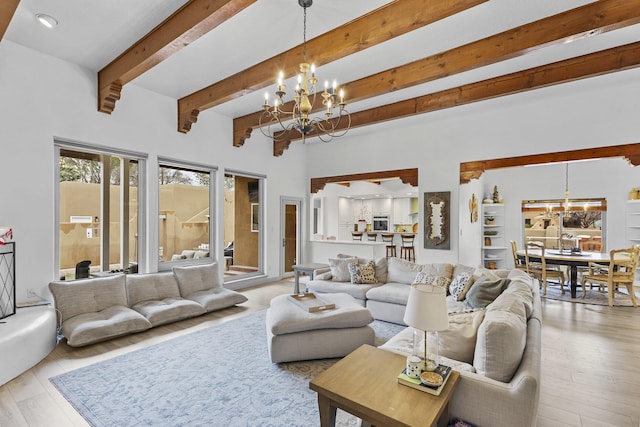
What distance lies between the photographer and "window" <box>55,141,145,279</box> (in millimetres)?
4293

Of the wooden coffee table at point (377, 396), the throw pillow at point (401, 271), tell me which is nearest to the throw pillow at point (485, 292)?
the throw pillow at point (401, 271)

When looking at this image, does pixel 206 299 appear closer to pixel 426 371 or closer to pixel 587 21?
pixel 426 371

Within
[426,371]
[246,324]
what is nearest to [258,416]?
[426,371]

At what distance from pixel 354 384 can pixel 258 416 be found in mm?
988

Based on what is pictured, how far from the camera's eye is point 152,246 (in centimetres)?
503

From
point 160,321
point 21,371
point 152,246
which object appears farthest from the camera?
point 152,246

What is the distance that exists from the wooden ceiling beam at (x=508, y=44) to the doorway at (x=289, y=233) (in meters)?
3.77

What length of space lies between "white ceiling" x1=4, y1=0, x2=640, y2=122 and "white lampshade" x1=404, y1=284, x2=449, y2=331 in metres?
2.61

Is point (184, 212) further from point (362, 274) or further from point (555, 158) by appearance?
point (555, 158)

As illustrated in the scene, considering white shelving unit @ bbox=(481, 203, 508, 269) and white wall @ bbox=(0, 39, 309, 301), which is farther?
white shelving unit @ bbox=(481, 203, 508, 269)

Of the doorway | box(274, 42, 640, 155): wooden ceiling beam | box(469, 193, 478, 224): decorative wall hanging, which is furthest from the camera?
the doorway

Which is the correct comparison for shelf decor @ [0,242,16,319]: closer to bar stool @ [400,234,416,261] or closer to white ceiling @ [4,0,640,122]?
white ceiling @ [4,0,640,122]

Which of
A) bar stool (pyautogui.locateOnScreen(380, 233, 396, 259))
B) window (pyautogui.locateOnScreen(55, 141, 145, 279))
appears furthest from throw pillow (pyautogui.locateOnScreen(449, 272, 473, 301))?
bar stool (pyautogui.locateOnScreen(380, 233, 396, 259))

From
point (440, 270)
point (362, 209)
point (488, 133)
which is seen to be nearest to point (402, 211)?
point (362, 209)
